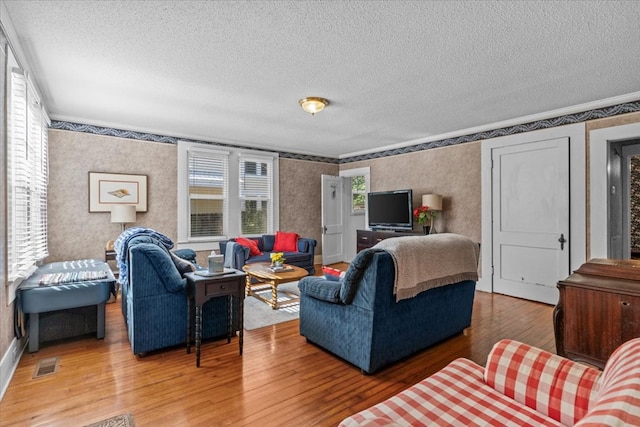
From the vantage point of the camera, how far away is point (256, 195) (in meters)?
6.37

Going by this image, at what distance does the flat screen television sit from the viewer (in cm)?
582

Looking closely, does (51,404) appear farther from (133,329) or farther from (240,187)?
(240,187)

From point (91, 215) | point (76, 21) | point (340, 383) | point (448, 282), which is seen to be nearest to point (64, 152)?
point (91, 215)

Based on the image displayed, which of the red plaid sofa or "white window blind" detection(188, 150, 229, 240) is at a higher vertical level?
"white window blind" detection(188, 150, 229, 240)

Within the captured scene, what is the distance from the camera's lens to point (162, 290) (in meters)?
2.76

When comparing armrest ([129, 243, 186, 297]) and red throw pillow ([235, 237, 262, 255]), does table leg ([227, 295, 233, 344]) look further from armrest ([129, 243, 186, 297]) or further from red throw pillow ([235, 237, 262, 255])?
red throw pillow ([235, 237, 262, 255])

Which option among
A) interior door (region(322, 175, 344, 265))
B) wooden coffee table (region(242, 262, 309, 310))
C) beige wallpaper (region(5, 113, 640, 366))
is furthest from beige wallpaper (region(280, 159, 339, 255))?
wooden coffee table (region(242, 262, 309, 310))

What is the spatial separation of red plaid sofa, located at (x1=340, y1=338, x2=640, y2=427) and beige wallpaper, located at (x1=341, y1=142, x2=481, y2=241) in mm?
3995

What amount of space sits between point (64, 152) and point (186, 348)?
353 cm

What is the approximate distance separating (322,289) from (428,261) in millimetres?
889

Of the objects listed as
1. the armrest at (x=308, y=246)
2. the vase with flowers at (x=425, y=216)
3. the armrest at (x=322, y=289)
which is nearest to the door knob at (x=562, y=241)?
the vase with flowers at (x=425, y=216)

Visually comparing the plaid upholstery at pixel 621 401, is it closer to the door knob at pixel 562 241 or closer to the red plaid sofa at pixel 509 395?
the red plaid sofa at pixel 509 395

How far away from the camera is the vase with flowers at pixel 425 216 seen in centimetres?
551

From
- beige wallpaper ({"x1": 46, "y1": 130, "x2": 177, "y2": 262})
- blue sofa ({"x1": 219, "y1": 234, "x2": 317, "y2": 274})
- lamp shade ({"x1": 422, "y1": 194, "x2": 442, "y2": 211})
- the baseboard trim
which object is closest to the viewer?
the baseboard trim
